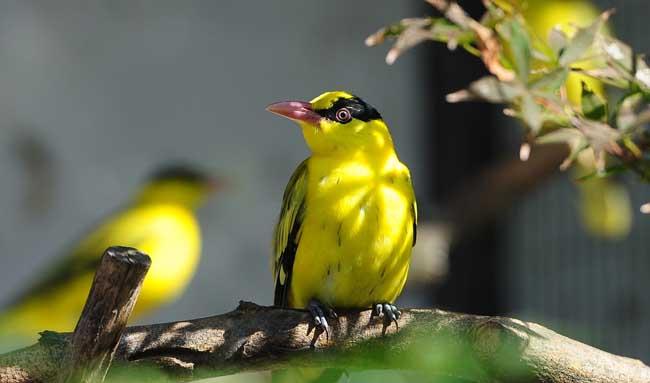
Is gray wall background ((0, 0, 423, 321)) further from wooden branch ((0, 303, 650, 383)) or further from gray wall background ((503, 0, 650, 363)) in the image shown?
wooden branch ((0, 303, 650, 383))

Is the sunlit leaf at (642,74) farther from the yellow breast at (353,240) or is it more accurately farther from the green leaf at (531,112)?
the yellow breast at (353,240)

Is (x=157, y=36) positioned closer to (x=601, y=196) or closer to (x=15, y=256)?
(x=15, y=256)

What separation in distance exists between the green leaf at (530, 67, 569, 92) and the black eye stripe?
0.89 meters

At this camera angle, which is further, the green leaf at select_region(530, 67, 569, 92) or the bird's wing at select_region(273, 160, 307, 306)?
the bird's wing at select_region(273, 160, 307, 306)

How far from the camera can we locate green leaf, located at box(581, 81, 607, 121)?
1.53 metres

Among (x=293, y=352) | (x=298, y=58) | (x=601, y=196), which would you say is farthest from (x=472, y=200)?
(x=293, y=352)

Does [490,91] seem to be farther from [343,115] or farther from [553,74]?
[343,115]

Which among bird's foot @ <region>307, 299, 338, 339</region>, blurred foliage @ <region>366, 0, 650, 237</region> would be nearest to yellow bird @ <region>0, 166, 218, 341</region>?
bird's foot @ <region>307, 299, 338, 339</region>

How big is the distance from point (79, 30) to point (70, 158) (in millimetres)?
384

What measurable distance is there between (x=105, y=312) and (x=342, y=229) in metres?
0.83

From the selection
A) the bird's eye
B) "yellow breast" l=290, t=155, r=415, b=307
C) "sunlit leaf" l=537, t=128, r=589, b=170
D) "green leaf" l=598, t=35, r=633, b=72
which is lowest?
"yellow breast" l=290, t=155, r=415, b=307

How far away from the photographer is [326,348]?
5.31 feet

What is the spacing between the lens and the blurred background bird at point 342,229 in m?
2.02

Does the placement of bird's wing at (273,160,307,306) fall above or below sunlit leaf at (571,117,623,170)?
below
